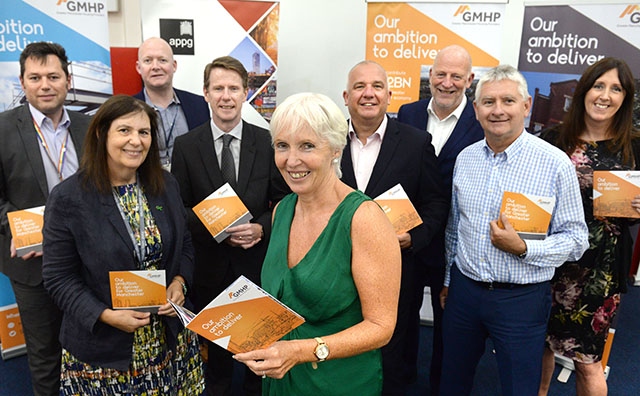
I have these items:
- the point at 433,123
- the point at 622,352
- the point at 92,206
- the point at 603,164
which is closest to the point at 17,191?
the point at 92,206

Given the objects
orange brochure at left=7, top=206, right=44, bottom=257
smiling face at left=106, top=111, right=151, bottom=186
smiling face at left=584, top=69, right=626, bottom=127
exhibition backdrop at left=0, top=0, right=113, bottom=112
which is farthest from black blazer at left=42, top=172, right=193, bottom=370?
smiling face at left=584, top=69, right=626, bottom=127

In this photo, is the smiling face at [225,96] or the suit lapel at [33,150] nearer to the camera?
the suit lapel at [33,150]

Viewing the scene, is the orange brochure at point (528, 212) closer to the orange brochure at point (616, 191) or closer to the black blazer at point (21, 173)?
the orange brochure at point (616, 191)

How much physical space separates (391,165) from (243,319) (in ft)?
4.96

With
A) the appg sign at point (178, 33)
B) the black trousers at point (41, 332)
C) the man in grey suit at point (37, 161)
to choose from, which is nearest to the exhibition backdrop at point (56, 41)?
the appg sign at point (178, 33)

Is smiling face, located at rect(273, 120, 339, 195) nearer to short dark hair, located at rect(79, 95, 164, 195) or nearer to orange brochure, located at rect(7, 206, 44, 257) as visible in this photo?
short dark hair, located at rect(79, 95, 164, 195)

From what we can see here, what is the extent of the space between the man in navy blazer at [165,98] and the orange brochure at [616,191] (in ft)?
8.69

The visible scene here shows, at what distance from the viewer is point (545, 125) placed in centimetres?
439

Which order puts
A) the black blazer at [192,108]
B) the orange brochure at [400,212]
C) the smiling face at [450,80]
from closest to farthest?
the orange brochure at [400,212] → the smiling face at [450,80] → the black blazer at [192,108]

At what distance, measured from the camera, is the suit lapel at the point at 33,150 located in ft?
8.64

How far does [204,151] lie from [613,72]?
230 cm

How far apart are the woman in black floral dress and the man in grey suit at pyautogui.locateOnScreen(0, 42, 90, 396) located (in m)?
2.88

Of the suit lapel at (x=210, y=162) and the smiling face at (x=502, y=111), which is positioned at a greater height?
the smiling face at (x=502, y=111)

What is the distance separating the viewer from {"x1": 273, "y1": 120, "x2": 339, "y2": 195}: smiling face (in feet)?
5.09
